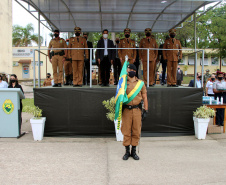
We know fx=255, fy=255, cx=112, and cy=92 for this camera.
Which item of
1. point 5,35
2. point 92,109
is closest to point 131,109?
point 92,109

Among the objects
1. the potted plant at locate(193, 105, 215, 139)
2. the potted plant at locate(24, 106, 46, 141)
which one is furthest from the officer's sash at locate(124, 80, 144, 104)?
the potted plant at locate(24, 106, 46, 141)

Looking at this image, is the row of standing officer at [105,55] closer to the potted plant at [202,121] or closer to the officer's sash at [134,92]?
the potted plant at [202,121]

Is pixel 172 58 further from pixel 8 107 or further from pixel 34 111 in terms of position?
pixel 8 107

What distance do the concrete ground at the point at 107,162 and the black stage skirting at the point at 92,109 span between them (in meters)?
0.33

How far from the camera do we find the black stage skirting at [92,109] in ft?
25.1

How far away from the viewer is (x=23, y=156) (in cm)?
581

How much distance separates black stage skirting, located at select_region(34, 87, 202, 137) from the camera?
7664 millimetres

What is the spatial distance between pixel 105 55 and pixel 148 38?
5.33ft

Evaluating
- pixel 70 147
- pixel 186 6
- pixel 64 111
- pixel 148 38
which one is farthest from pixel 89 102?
A: pixel 186 6

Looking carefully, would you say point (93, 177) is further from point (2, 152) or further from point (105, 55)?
point (105, 55)

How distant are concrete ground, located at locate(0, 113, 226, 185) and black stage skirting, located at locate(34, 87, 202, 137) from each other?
33 centimetres

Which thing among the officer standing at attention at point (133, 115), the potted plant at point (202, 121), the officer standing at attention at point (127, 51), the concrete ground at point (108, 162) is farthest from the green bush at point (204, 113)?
the officer standing at attention at point (127, 51)

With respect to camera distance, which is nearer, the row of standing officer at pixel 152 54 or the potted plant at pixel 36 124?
the potted plant at pixel 36 124

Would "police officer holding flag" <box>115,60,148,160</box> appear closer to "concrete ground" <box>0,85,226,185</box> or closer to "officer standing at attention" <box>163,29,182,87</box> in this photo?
"concrete ground" <box>0,85,226,185</box>
